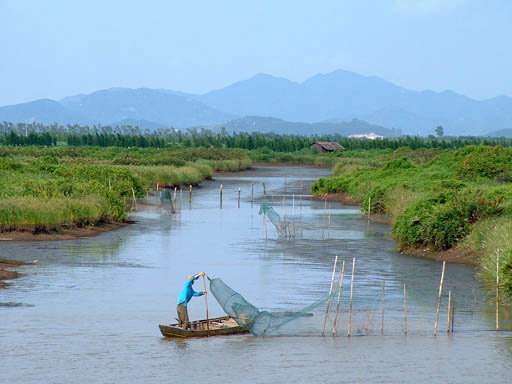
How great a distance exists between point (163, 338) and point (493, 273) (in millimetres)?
9866

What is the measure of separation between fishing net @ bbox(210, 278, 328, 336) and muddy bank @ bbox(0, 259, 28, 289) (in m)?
Result: 8.35

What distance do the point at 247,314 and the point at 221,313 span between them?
367cm

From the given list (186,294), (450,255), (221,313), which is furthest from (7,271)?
(450,255)

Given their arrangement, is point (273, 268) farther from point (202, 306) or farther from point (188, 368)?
point (188, 368)

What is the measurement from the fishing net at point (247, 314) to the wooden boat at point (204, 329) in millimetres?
228

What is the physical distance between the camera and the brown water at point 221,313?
53.3 ft

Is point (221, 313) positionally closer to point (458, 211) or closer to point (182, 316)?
point (182, 316)

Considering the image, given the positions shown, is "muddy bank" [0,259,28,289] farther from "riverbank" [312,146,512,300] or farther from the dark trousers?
"riverbank" [312,146,512,300]

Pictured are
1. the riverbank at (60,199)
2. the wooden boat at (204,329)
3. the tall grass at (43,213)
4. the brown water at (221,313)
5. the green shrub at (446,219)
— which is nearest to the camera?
the brown water at (221,313)

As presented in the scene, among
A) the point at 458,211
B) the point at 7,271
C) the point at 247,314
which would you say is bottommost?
the point at 7,271

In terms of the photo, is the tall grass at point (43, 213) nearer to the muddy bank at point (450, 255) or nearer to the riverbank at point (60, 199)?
the riverbank at point (60, 199)

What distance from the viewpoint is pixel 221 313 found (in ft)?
71.9

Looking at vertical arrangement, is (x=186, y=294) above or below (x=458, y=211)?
below

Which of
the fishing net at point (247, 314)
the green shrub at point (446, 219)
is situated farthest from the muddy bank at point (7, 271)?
the green shrub at point (446, 219)
